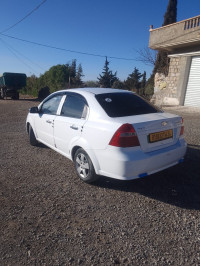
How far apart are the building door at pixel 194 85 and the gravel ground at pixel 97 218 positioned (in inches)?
361

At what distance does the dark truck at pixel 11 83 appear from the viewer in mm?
20234

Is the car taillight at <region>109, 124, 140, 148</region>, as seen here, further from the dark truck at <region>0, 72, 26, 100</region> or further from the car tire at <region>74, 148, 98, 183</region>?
the dark truck at <region>0, 72, 26, 100</region>

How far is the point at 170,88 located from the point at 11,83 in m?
16.1

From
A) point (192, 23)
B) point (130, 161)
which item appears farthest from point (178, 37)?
point (130, 161)

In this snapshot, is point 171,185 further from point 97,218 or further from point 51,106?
point 51,106

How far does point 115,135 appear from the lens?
2572 mm

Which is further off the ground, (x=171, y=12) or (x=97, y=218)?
(x=171, y=12)

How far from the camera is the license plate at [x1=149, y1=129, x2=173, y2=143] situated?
8.89 ft

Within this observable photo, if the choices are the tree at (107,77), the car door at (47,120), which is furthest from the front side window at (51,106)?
the tree at (107,77)

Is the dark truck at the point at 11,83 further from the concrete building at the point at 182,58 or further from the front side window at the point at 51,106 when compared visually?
the front side window at the point at 51,106

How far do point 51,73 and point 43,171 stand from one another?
6102 centimetres

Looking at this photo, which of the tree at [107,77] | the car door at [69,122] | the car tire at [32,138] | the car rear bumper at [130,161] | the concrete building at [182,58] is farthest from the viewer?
the tree at [107,77]

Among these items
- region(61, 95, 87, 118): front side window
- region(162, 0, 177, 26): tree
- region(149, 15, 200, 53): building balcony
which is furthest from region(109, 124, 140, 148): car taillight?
region(162, 0, 177, 26): tree

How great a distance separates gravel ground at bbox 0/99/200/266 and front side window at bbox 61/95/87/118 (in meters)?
1.11
